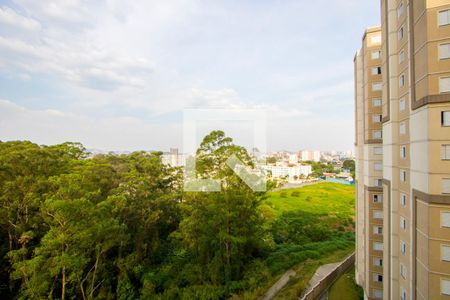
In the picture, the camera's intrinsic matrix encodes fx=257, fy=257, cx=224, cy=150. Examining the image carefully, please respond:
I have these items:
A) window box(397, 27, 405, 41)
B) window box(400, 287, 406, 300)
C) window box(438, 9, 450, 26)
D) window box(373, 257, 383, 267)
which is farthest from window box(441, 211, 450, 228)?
window box(373, 257, 383, 267)

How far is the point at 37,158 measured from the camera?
701 cm

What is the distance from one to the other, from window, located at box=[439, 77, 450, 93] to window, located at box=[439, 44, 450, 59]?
0.34 metres

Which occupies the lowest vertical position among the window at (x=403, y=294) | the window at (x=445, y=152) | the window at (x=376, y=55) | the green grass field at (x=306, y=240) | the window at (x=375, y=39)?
the green grass field at (x=306, y=240)

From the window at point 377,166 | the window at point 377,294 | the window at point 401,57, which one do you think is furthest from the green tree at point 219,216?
the window at point 401,57

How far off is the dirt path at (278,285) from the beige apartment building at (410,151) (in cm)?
255

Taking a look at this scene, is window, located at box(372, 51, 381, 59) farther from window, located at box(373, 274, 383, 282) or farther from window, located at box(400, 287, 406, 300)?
window, located at box(373, 274, 383, 282)

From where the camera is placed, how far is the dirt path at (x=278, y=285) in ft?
26.2

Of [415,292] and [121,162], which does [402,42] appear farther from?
[121,162]

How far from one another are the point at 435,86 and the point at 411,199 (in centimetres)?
207

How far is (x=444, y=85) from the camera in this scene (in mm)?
4070

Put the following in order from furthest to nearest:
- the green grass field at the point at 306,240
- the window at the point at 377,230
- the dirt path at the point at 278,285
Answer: the green grass field at the point at 306,240, the window at the point at 377,230, the dirt path at the point at 278,285

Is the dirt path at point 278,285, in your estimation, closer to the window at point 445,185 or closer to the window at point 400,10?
the window at point 445,185

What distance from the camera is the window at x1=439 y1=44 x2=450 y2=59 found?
13.2 ft

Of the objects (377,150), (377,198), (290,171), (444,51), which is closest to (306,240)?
(377,198)
